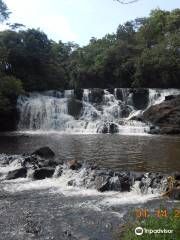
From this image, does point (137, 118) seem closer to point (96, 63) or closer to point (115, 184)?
point (96, 63)

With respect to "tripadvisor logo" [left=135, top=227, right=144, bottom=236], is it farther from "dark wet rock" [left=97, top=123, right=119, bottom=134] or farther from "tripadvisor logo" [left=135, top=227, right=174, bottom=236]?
"dark wet rock" [left=97, top=123, right=119, bottom=134]

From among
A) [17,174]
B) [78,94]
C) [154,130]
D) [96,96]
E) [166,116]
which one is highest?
[78,94]

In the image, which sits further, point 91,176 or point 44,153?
point 44,153

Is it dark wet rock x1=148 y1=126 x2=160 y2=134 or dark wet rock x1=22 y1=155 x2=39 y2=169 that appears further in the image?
dark wet rock x1=148 y1=126 x2=160 y2=134

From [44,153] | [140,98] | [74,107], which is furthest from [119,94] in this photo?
[44,153]

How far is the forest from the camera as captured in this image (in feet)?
150

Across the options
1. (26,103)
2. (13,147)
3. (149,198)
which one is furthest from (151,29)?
(149,198)

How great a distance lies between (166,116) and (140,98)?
257 inches

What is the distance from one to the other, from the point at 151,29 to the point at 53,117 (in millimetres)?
A: 31250

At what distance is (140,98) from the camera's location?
4388 cm

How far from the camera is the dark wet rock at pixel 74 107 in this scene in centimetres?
4127

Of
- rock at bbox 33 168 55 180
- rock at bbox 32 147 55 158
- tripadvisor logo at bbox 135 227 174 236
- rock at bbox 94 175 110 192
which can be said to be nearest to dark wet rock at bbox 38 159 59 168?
rock at bbox 33 168 55 180

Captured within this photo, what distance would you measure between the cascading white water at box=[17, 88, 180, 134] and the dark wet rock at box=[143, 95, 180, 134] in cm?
133

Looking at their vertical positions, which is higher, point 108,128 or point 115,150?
point 108,128
